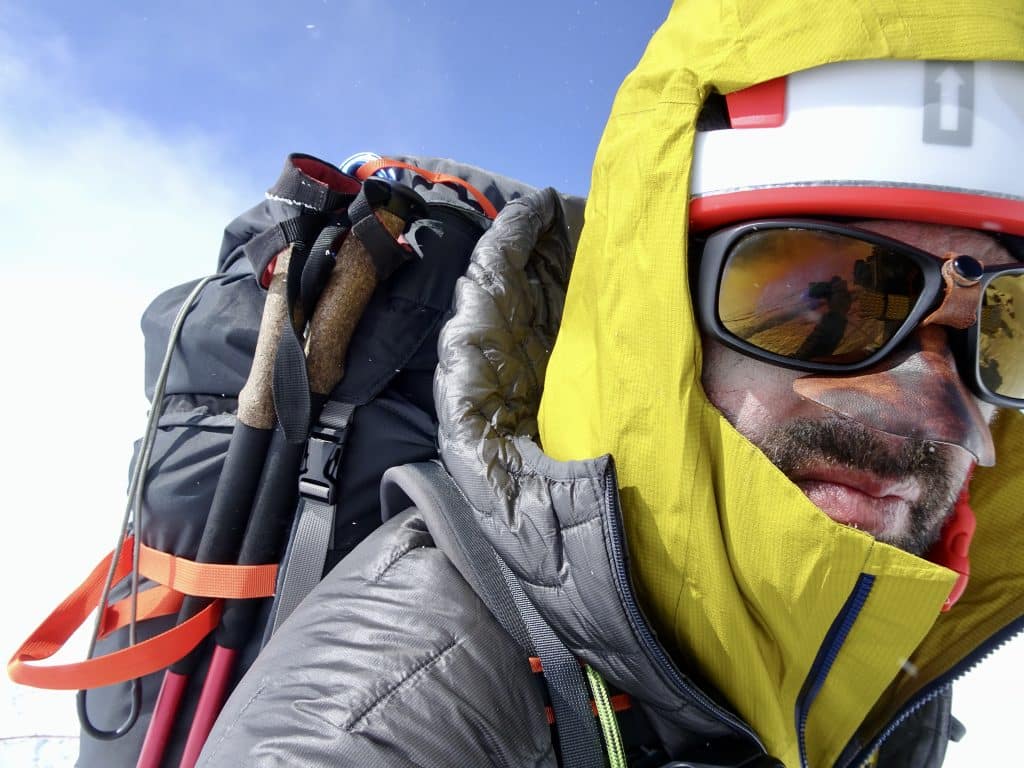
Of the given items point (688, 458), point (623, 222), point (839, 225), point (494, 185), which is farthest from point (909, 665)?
point (494, 185)

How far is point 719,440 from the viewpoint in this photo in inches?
33.4

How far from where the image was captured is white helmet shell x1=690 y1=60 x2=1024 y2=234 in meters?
0.78

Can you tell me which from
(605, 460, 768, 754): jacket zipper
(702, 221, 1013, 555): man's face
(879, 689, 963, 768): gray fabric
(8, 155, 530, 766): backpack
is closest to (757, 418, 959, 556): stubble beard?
(702, 221, 1013, 555): man's face

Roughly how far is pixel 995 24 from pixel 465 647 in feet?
3.36

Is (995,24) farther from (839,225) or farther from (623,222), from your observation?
(623,222)

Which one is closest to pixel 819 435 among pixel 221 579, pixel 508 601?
pixel 508 601

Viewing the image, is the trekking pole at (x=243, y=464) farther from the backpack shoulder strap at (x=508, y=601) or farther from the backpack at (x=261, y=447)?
the backpack shoulder strap at (x=508, y=601)

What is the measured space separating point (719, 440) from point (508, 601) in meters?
0.37

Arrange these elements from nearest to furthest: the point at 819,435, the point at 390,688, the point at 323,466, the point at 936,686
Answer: the point at 390,688 → the point at 819,435 → the point at 936,686 → the point at 323,466

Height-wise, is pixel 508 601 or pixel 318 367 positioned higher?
pixel 318 367

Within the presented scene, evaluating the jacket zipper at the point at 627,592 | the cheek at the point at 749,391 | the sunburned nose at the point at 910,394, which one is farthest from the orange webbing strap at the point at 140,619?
the sunburned nose at the point at 910,394

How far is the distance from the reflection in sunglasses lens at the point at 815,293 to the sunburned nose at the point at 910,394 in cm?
3

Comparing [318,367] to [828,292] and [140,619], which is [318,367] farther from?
[828,292]

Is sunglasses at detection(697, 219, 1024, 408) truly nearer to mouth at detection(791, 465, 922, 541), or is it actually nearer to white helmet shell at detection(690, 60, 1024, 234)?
white helmet shell at detection(690, 60, 1024, 234)
